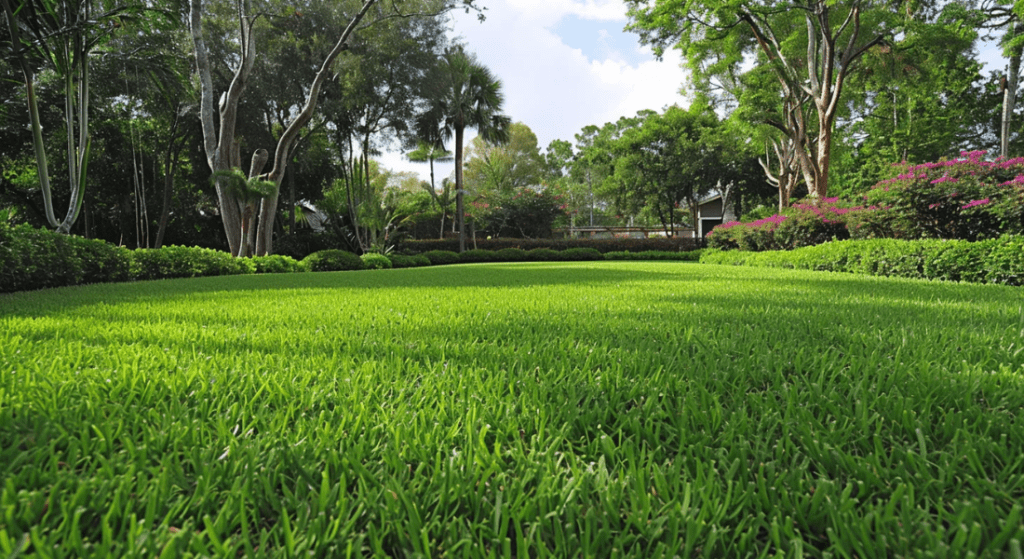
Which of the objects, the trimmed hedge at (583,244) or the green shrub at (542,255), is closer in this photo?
the green shrub at (542,255)

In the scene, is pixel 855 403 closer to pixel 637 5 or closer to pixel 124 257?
pixel 124 257

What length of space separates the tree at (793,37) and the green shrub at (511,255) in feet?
33.1

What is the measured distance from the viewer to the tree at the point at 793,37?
10539mm

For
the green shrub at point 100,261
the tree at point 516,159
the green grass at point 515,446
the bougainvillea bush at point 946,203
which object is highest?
the tree at point 516,159

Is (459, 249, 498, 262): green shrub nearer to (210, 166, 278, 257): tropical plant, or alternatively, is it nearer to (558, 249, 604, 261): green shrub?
(558, 249, 604, 261): green shrub

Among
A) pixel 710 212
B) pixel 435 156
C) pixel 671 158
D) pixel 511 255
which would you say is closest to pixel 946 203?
pixel 511 255

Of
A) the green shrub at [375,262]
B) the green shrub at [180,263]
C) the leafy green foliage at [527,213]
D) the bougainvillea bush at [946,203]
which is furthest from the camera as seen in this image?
the leafy green foliage at [527,213]

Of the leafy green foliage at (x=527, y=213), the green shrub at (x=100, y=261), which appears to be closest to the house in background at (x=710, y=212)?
the leafy green foliage at (x=527, y=213)

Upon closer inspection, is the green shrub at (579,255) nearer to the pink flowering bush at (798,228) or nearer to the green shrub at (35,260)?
the pink flowering bush at (798,228)

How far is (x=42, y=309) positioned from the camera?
9.61ft

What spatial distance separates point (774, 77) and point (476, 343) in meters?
16.9

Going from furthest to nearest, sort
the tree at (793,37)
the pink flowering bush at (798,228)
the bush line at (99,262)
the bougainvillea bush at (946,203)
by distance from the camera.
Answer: the tree at (793,37)
the pink flowering bush at (798,228)
the bougainvillea bush at (946,203)
the bush line at (99,262)

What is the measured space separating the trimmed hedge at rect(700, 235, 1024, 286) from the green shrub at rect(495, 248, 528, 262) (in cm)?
1292

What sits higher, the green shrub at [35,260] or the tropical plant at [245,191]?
the tropical plant at [245,191]
